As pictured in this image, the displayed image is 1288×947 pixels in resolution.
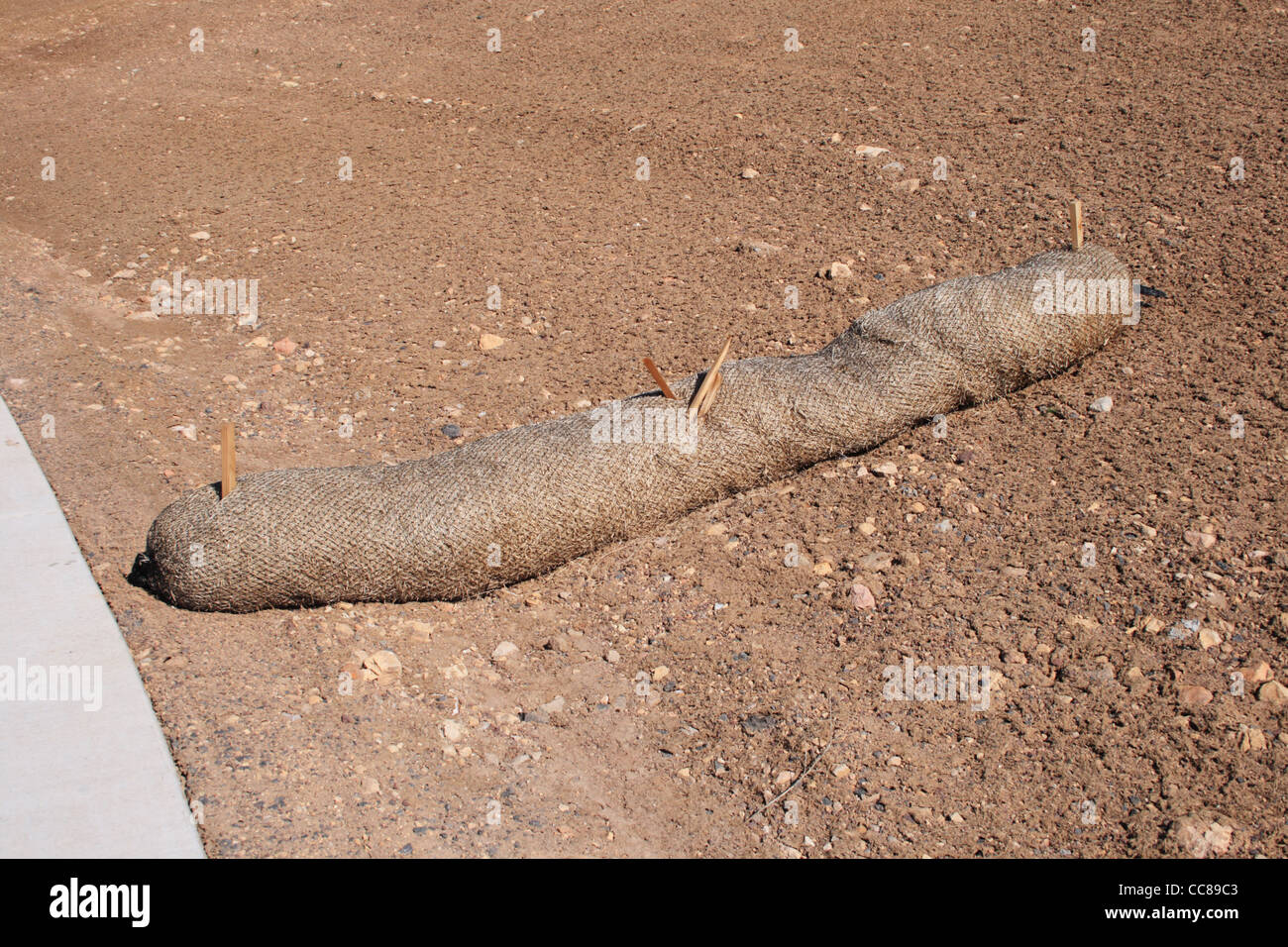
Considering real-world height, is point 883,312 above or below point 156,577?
above

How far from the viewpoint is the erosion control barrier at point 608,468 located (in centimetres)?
384

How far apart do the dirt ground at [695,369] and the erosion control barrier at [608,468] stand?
0.14 meters

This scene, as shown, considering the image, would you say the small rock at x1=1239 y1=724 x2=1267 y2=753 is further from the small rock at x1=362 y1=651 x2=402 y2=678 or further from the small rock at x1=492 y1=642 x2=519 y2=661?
the small rock at x1=362 y1=651 x2=402 y2=678

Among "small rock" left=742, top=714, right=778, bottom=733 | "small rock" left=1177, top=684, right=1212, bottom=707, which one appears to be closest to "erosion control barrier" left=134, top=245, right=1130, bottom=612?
"small rock" left=742, top=714, right=778, bottom=733

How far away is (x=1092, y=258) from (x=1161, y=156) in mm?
1831

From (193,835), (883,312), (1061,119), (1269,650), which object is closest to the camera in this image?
(193,835)

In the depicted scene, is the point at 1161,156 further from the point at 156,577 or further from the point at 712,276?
the point at 156,577

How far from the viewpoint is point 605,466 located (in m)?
4.09

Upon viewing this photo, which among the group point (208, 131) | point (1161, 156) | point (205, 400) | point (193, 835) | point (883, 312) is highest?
point (208, 131)

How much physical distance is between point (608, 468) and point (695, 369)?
4.18 ft

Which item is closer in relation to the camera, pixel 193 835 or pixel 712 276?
pixel 193 835

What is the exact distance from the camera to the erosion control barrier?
3.84 metres

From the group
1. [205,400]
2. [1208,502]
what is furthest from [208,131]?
[1208,502]

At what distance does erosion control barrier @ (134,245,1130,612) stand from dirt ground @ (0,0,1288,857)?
14cm
